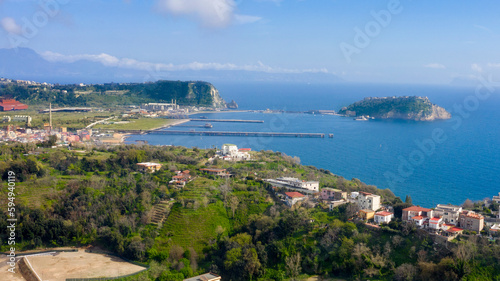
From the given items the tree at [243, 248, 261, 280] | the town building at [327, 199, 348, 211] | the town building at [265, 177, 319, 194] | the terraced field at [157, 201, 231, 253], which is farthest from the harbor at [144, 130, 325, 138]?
the tree at [243, 248, 261, 280]

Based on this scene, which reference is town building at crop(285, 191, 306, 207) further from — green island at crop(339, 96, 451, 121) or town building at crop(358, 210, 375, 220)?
green island at crop(339, 96, 451, 121)

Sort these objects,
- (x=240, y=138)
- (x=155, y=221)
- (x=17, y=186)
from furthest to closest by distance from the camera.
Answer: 1. (x=240, y=138)
2. (x=17, y=186)
3. (x=155, y=221)

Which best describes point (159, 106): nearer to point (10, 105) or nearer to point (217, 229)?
point (10, 105)

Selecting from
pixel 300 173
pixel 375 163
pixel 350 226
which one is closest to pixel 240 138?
pixel 375 163

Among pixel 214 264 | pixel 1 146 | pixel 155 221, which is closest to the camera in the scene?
pixel 214 264

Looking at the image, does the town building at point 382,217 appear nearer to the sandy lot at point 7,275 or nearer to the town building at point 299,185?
the town building at point 299,185

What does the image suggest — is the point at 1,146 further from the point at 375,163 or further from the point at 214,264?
the point at 375,163

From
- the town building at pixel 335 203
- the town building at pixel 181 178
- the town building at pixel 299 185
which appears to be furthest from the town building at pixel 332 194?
the town building at pixel 181 178
